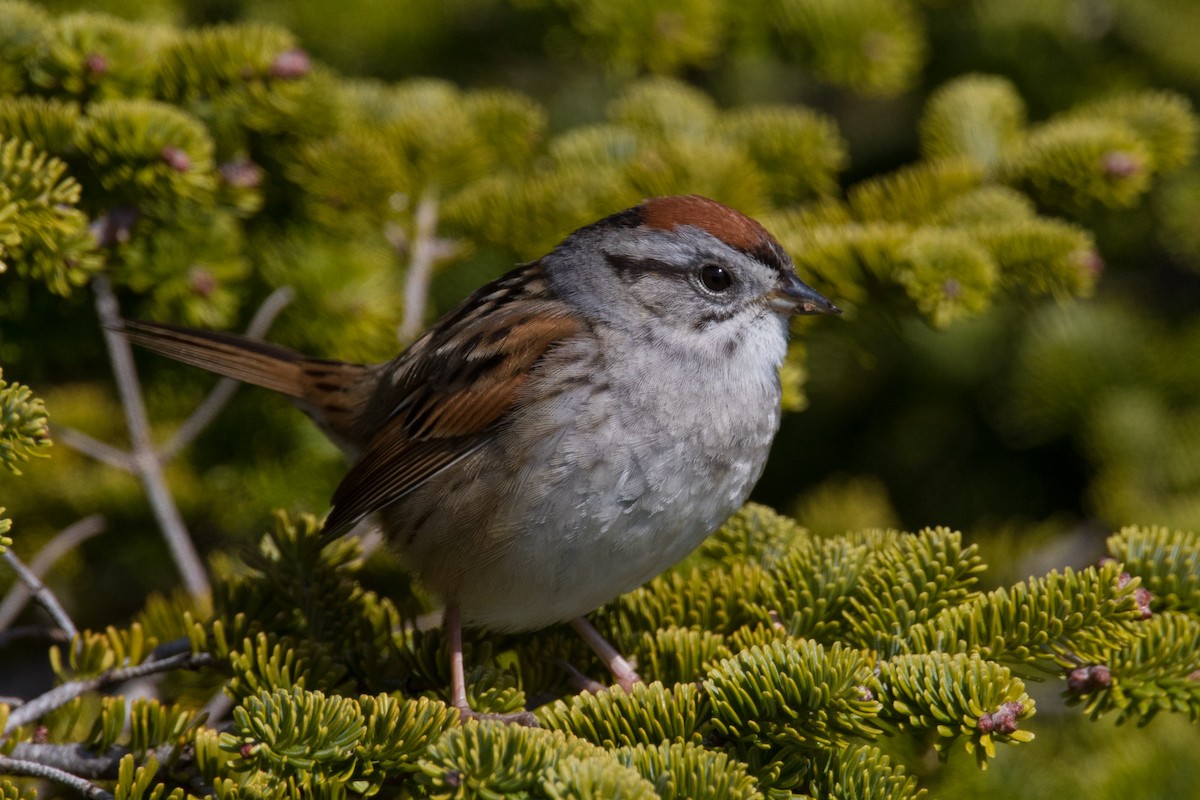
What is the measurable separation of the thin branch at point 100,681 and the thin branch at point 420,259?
1.46m

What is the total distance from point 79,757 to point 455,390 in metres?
1.10

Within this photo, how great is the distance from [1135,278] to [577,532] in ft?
10.6

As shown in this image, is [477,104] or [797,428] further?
A: [797,428]

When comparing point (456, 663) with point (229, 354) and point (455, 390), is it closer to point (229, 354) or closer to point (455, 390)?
point (455, 390)

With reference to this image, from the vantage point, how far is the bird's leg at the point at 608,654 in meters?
2.46

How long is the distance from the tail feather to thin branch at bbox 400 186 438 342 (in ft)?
1.45

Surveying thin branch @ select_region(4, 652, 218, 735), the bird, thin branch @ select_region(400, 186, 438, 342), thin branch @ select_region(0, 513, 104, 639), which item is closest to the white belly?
the bird

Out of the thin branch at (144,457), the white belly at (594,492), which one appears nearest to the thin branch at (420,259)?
the thin branch at (144,457)

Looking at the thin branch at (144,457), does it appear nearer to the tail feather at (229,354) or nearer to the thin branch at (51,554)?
the tail feather at (229,354)

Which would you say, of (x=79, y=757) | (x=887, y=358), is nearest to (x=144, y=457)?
(x=79, y=757)

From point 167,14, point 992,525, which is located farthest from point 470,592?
point 167,14

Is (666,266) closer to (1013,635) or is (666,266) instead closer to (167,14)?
(1013,635)

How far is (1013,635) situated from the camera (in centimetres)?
210

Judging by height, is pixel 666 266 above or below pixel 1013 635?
above
